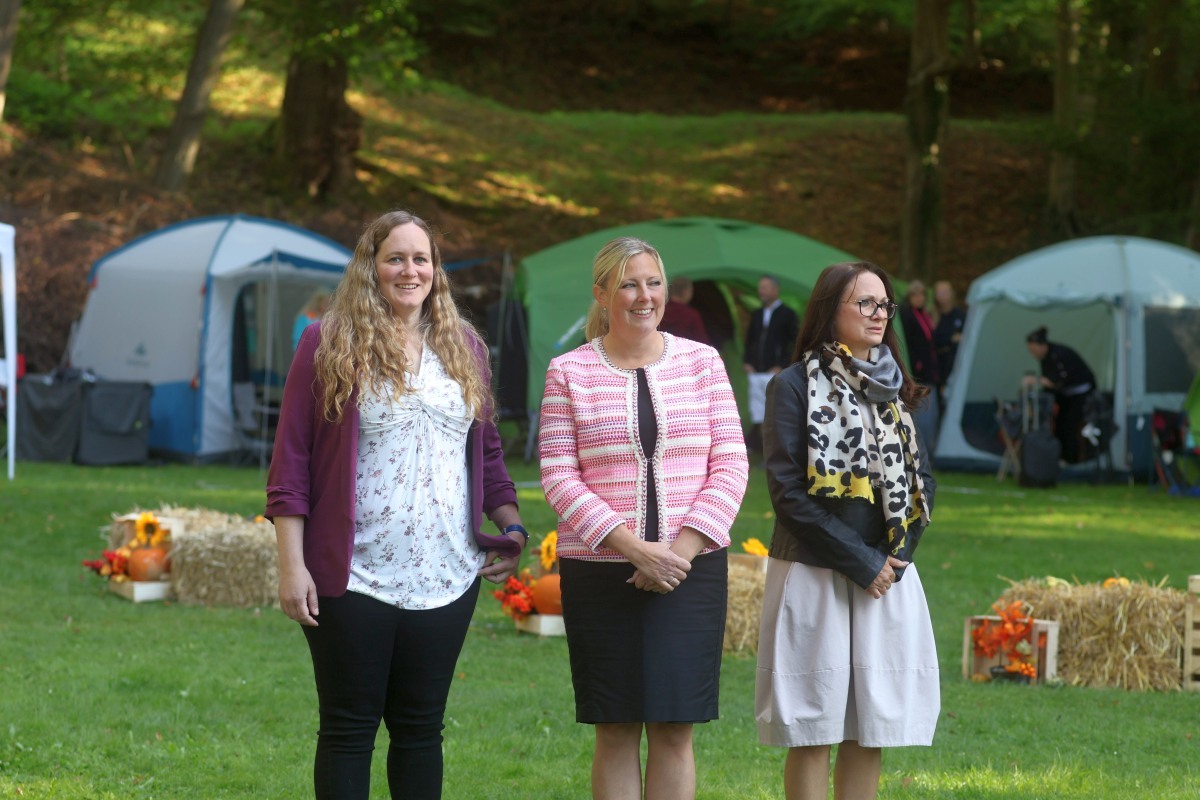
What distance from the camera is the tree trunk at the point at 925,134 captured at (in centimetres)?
1944

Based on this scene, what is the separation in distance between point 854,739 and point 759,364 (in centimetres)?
1059

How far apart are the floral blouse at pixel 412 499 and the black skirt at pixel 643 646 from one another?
355mm

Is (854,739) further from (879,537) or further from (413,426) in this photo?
(413,426)

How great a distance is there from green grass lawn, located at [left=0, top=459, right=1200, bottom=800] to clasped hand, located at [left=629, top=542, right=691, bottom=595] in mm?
1254

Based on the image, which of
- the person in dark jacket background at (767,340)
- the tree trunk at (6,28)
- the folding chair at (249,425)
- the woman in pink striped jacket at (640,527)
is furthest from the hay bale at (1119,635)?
the tree trunk at (6,28)

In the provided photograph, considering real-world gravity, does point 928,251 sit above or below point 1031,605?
above

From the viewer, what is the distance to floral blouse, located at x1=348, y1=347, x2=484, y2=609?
10.8ft

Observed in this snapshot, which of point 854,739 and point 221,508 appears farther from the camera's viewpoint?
point 221,508

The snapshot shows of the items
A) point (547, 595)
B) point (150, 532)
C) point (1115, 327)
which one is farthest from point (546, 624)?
point (1115, 327)

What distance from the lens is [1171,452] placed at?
13.6 meters

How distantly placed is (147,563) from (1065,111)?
18556mm

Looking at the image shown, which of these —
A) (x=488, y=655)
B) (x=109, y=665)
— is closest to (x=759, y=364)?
(x=488, y=655)

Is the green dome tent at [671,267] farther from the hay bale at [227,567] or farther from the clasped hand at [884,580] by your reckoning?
the clasped hand at [884,580]

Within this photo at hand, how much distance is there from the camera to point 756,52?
109 feet
